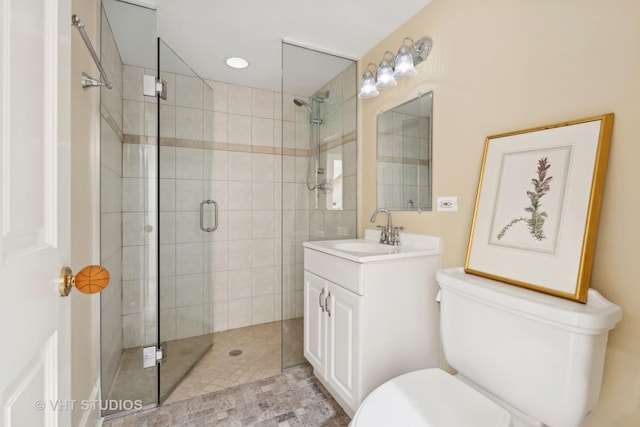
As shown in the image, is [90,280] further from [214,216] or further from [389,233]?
[214,216]

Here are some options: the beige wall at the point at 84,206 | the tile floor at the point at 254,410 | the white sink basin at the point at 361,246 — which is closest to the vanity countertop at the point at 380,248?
the white sink basin at the point at 361,246

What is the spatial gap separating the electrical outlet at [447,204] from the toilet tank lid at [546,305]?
0.45 metres

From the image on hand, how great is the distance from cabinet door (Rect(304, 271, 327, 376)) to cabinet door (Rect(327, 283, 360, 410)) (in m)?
0.08

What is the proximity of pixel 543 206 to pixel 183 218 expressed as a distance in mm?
2067

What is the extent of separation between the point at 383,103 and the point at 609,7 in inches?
47.5

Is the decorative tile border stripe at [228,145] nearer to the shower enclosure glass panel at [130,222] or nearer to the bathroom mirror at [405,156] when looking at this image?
the shower enclosure glass panel at [130,222]

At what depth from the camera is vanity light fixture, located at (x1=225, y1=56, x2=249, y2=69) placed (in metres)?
2.33

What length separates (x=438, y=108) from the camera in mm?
1636

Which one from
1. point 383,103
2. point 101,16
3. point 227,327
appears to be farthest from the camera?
point 227,327

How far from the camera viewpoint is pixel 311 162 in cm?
225
